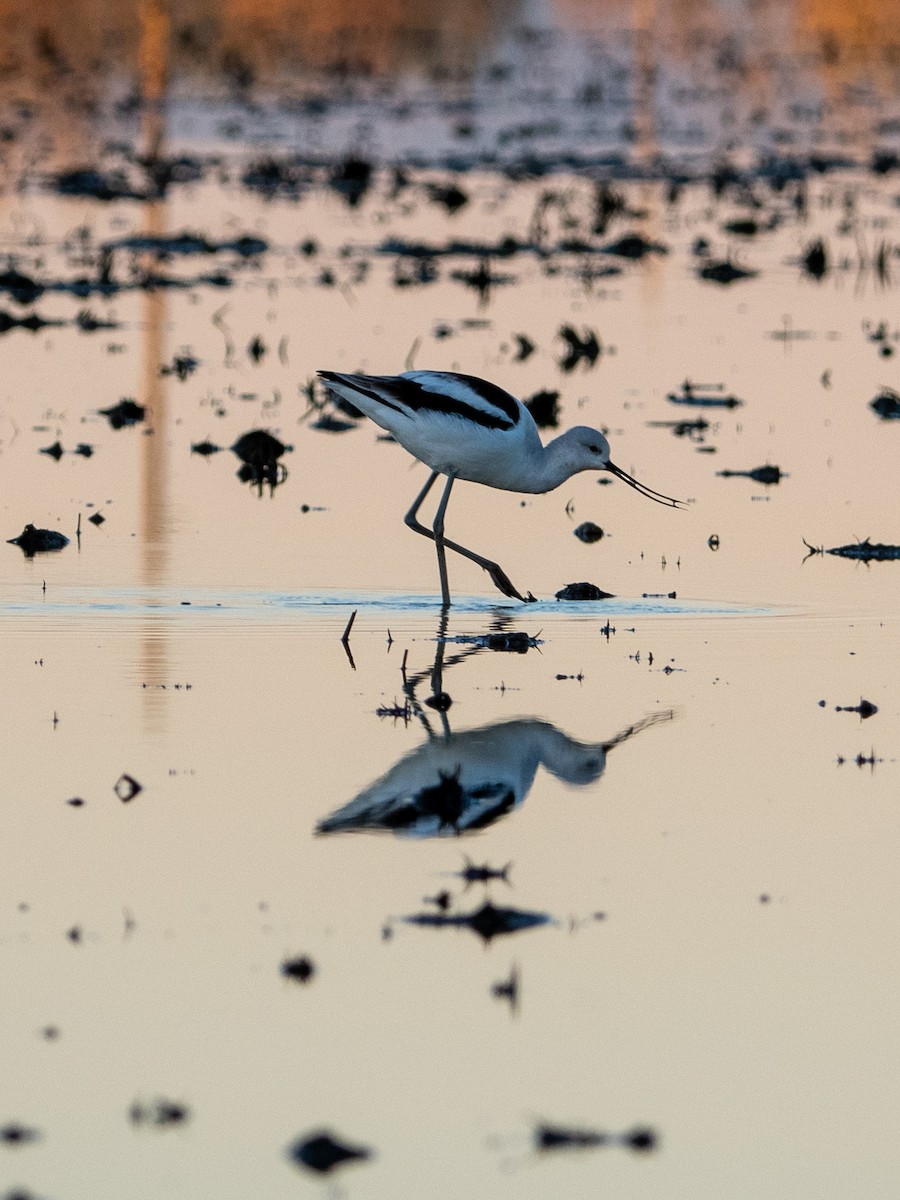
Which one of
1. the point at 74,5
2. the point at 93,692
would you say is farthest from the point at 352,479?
the point at 74,5

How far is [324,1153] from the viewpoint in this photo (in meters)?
5.06

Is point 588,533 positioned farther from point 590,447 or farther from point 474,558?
point 474,558

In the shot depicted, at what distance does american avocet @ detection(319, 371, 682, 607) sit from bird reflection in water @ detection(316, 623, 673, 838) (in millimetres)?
2071

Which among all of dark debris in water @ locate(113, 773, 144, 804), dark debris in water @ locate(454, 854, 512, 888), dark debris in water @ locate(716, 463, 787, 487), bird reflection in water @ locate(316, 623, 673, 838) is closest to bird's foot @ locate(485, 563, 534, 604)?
bird reflection in water @ locate(316, 623, 673, 838)

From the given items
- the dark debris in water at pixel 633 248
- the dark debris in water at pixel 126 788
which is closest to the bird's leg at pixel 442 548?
the dark debris in water at pixel 126 788

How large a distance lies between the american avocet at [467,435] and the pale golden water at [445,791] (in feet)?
1.39

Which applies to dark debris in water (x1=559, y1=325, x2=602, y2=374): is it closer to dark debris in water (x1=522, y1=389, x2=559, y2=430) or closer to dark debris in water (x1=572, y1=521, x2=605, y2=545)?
dark debris in water (x1=522, y1=389, x2=559, y2=430)

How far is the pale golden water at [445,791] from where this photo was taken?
17.5ft

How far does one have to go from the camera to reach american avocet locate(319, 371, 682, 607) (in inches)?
425

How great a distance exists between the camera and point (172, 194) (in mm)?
28188

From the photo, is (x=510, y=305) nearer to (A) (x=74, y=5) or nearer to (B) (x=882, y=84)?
(B) (x=882, y=84)

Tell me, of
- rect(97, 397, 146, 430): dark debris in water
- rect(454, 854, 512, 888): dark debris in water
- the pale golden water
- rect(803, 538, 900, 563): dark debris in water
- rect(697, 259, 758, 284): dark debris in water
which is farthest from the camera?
rect(697, 259, 758, 284): dark debris in water

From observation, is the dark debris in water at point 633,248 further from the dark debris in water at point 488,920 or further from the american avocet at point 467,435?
the dark debris in water at point 488,920

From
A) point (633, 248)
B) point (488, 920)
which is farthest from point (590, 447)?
point (633, 248)
